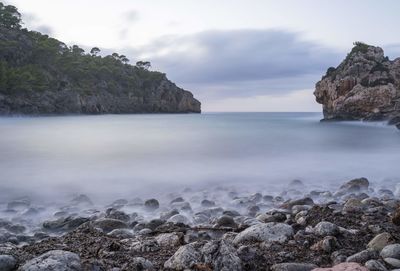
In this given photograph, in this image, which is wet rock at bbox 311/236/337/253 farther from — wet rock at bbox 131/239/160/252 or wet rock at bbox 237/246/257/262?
wet rock at bbox 131/239/160/252

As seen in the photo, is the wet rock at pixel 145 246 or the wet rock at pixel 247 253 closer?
the wet rock at pixel 247 253

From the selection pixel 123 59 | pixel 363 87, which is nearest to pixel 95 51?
pixel 123 59

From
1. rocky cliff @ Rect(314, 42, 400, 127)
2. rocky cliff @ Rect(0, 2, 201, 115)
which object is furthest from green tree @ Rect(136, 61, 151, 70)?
rocky cliff @ Rect(314, 42, 400, 127)

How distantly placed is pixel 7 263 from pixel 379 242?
3727 mm

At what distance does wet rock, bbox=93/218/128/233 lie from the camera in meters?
5.97

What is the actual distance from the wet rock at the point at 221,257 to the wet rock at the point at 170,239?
96cm

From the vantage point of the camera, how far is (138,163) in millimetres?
14586

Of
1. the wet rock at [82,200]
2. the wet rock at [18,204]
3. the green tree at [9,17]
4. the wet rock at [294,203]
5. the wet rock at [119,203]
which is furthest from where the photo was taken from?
the green tree at [9,17]

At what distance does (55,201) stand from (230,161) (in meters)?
8.04

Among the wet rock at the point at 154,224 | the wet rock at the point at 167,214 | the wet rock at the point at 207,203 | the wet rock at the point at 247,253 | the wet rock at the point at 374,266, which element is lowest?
the wet rock at the point at 207,203

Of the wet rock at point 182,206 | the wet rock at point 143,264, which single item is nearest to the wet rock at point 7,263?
the wet rock at point 143,264

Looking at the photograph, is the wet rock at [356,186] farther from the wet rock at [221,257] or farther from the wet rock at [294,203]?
the wet rock at [221,257]

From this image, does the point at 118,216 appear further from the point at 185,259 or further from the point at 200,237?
the point at 185,259

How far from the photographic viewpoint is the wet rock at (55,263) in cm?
335
